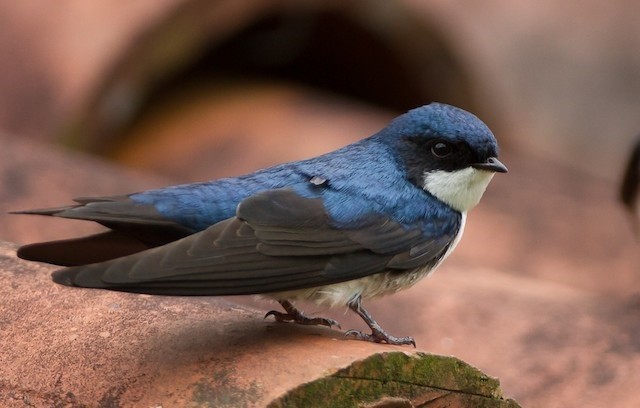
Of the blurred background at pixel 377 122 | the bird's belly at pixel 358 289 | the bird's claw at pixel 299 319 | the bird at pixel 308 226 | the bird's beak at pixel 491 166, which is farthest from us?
the blurred background at pixel 377 122

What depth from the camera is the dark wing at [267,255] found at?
86.0 inches

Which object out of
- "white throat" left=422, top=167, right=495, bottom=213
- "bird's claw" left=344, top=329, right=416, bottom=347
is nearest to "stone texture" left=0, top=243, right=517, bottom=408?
"bird's claw" left=344, top=329, right=416, bottom=347

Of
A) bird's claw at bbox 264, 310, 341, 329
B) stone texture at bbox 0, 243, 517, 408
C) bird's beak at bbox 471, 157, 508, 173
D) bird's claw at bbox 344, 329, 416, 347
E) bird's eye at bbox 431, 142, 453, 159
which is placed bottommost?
stone texture at bbox 0, 243, 517, 408

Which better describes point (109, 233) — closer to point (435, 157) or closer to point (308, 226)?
point (308, 226)

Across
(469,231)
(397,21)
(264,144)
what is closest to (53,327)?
(469,231)

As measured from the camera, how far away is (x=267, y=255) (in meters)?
2.40

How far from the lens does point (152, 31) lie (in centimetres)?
491

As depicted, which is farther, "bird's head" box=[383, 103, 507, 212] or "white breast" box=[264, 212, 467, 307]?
"bird's head" box=[383, 103, 507, 212]

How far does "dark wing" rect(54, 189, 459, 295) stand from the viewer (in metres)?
2.19

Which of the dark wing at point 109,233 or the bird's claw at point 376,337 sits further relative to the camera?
the bird's claw at point 376,337

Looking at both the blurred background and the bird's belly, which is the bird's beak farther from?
the blurred background

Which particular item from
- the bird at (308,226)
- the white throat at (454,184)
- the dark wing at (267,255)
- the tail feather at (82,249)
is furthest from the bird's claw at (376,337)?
the tail feather at (82,249)

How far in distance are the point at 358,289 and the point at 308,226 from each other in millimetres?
214

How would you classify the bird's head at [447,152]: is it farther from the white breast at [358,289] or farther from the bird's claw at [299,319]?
the bird's claw at [299,319]
